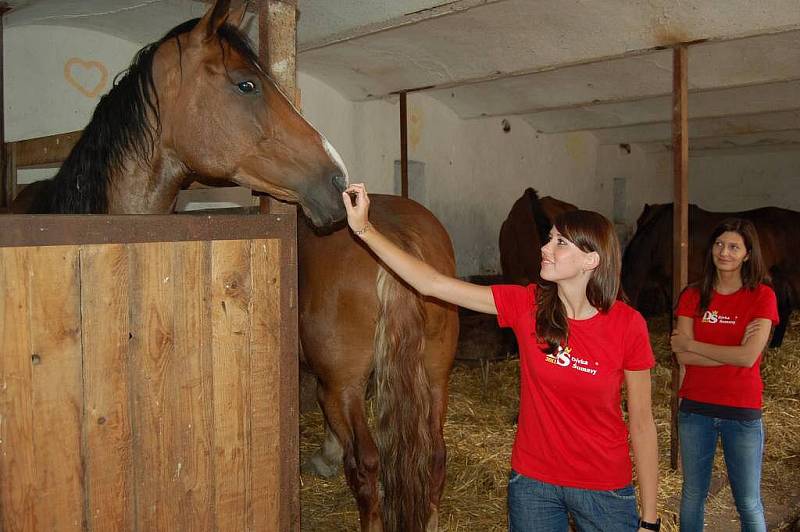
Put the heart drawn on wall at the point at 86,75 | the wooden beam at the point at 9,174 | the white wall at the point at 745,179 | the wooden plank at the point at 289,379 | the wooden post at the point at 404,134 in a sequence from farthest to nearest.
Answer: the white wall at the point at 745,179 → the wooden post at the point at 404,134 → the heart drawn on wall at the point at 86,75 → the wooden beam at the point at 9,174 → the wooden plank at the point at 289,379

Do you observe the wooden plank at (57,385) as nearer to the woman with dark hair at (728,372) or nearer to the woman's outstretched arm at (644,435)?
the woman's outstretched arm at (644,435)

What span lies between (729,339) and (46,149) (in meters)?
3.08

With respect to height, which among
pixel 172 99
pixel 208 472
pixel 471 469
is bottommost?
pixel 471 469

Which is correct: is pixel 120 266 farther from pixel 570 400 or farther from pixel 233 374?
pixel 570 400

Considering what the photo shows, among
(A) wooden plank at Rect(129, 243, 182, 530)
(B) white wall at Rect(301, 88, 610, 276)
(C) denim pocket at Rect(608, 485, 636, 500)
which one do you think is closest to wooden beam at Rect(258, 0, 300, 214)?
(A) wooden plank at Rect(129, 243, 182, 530)

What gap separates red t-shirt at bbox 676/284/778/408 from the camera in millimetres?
2451

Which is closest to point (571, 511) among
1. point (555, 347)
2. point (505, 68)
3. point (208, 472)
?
point (555, 347)

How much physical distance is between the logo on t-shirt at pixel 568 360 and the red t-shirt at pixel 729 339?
1071mm

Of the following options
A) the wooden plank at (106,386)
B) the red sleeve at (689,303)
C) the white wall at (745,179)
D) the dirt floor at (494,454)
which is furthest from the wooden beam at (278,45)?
the white wall at (745,179)

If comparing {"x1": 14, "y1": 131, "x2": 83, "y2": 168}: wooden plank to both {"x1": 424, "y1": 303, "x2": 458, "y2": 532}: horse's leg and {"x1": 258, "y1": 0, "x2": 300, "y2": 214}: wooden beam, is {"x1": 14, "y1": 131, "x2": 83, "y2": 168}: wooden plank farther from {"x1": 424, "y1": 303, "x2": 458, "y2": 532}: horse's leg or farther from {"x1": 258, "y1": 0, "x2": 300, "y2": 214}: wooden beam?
{"x1": 424, "y1": 303, "x2": 458, "y2": 532}: horse's leg

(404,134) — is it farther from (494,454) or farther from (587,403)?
(587,403)

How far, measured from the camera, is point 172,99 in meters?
1.95

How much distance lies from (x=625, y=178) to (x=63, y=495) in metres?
10.8

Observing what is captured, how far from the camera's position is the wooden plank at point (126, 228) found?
1.33 m
